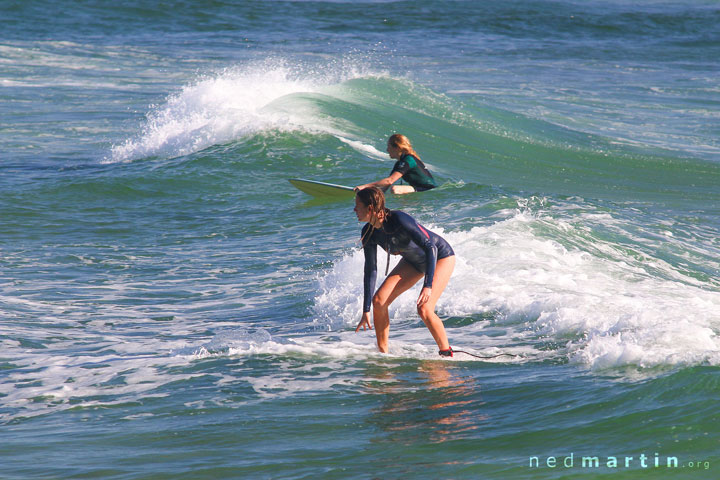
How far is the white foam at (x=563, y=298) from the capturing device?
20.8ft

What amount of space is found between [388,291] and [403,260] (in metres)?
0.30

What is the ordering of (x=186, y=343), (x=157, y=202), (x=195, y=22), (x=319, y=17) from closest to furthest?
(x=186, y=343) < (x=157, y=202) < (x=195, y=22) < (x=319, y=17)

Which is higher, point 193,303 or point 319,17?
point 319,17

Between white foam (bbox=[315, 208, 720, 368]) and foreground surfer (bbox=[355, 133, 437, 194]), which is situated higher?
foreground surfer (bbox=[355, 133, 437, 194])

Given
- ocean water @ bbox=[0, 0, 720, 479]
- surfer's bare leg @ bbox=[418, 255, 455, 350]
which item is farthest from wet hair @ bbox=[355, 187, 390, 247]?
ocean water @ bbox=[0, 0, 720, 479]

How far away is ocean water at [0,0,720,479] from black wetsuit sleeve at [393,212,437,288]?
727 mm

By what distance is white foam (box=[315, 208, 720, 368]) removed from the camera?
20.8 ft

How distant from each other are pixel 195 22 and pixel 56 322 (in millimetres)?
35498

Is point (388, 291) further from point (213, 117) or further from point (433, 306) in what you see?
point (213, 117)

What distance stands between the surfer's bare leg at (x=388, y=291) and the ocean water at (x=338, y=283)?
0.32 m

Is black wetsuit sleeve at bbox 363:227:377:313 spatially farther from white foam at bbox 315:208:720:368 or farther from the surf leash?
white foam at bbox 315:208:720:368

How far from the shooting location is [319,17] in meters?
44.9

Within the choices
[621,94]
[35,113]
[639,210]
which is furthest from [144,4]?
[639,210]

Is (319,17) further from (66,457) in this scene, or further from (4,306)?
(66,457)
